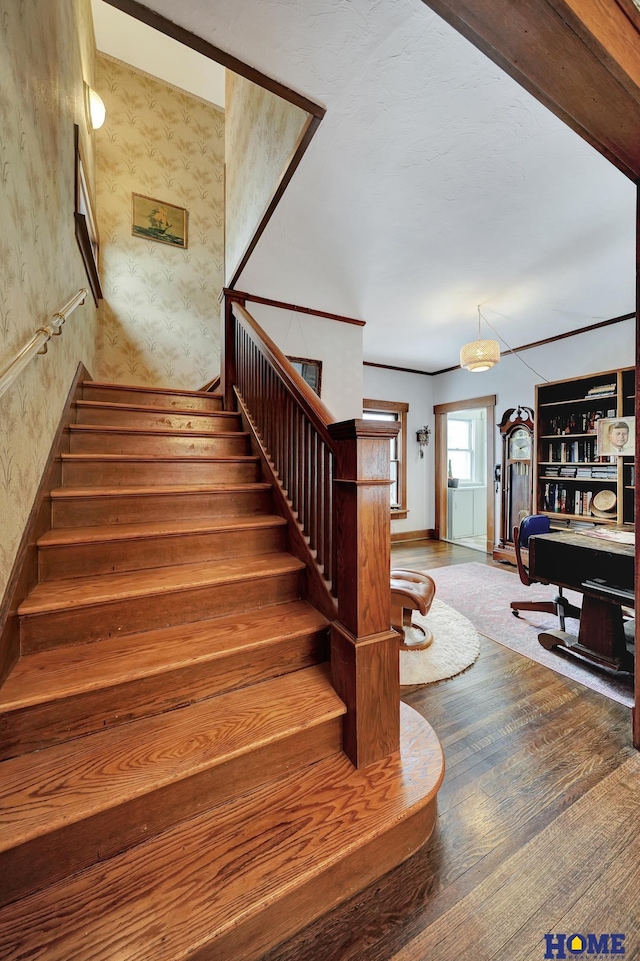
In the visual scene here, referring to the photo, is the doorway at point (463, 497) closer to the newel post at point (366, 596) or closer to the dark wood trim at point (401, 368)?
the dark wood trim at point (401, 368)

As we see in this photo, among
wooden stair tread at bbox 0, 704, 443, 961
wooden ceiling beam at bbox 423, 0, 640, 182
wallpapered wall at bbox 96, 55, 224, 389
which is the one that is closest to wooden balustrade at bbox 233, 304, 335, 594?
wooden stair tread at bbox 0, 704, 443, 961

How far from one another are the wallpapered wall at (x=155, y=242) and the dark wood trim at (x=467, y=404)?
3586 mm

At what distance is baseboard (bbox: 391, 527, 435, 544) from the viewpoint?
19.0ft

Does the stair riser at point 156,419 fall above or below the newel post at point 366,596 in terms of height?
above

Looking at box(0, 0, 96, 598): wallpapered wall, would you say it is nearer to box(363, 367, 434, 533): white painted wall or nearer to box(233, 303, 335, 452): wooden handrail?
box(233, 303, 335, 452): wooden handrail

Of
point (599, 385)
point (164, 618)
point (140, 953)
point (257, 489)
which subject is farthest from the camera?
point (599, 385)

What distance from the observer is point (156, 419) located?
2.49m

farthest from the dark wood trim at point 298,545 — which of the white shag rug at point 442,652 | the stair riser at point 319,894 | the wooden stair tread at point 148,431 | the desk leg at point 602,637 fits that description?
the desk leg at point 602,637

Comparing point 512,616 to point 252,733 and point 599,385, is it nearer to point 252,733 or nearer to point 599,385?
point 252,733

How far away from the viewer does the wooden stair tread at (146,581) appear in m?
1.28

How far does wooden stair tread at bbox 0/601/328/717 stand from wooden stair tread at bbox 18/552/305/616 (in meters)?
0.15

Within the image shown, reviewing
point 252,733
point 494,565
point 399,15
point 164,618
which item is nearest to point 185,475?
point 164,618

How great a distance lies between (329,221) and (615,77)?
156 cm

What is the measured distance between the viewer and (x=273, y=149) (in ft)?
6.98
